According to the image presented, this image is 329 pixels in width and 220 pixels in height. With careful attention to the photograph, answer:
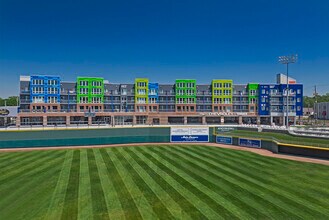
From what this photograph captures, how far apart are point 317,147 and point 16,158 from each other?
38738mm

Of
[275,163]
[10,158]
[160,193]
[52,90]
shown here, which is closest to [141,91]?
[52,90]

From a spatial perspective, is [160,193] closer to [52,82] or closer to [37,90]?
[52,82]

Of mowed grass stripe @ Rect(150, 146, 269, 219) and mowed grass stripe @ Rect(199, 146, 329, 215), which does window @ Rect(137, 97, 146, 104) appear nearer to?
mowed grass stripe @ Rect(150, 146, 269, 219)

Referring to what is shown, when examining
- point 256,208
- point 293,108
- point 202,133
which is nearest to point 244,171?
point 256,208

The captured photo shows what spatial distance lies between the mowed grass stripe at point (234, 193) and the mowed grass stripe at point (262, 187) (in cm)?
97

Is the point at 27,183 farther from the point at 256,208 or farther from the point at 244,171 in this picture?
the point at 244,171

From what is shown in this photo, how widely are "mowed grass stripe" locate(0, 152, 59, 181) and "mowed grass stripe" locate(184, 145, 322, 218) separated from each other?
2025 centimetres

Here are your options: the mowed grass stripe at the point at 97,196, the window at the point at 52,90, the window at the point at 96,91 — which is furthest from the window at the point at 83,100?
the mowed grass stripe at the point at 97,196

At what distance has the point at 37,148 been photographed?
37.3 m

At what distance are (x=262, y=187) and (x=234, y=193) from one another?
299 cm

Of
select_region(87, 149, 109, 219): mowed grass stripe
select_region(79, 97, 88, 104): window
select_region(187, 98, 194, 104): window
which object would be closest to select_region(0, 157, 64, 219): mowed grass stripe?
select_region(87, 149, 109, 219): mowed grass stripe

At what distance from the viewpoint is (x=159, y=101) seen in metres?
81.9

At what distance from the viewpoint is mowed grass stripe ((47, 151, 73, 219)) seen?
13.8 metres

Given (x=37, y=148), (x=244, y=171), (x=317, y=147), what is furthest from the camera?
(x=37, y=148)
